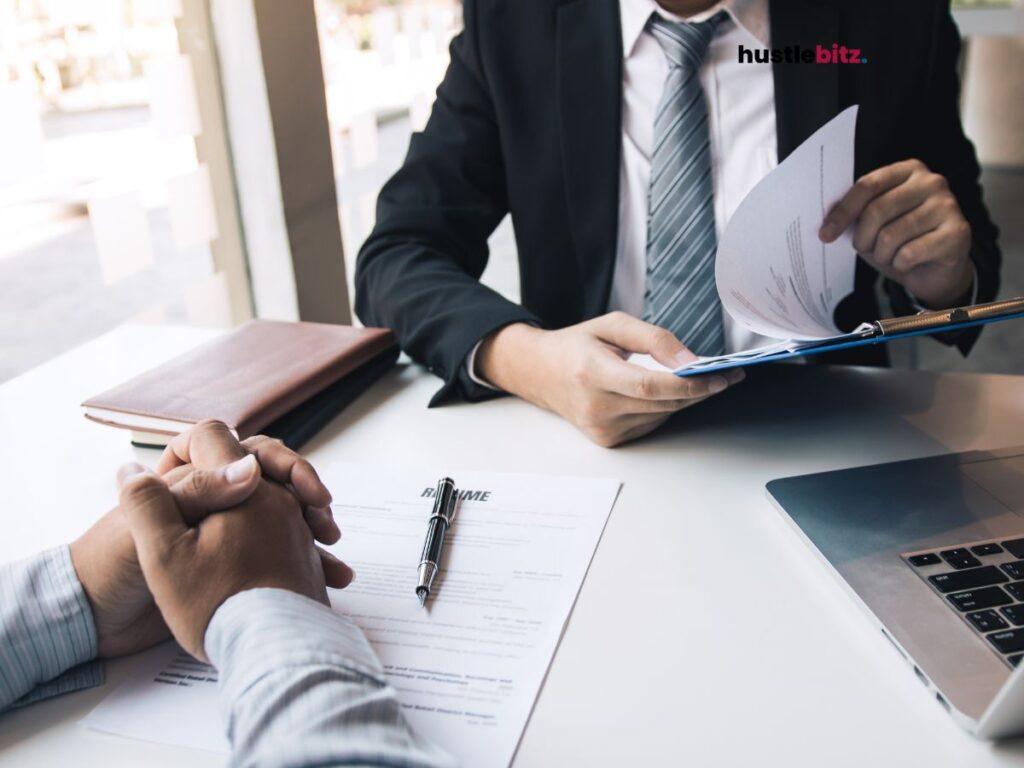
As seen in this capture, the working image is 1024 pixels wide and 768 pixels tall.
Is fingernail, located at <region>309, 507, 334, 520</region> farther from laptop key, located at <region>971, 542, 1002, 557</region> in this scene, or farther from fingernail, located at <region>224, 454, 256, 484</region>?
laptop key, located at <region>971, 542, 1002, 557</region>

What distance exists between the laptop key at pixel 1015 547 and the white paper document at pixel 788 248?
20 centimetres

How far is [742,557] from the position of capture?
25.9 inches

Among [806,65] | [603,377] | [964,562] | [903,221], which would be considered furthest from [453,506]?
[806,65]

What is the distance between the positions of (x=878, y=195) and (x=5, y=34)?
1269 mm

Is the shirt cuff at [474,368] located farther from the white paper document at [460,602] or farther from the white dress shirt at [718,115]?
the white dress shirt at [718,115]

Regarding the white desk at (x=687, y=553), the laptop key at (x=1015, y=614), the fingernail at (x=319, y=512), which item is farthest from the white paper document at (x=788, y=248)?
the fingernail at (x=319, y=512)

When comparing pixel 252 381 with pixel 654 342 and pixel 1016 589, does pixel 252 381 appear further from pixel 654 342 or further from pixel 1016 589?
pixel 1016 589

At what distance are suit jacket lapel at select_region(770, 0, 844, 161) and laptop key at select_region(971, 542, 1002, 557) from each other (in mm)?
716

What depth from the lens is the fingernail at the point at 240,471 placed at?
586 millimetres

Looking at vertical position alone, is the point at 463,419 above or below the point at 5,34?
below

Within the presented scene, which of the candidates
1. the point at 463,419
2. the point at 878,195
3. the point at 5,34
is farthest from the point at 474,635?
the point at 5,34

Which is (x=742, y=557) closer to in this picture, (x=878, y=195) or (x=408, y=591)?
(x=408, y=591)

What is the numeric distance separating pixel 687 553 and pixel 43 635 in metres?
0.46

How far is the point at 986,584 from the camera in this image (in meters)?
0.57
